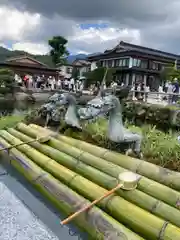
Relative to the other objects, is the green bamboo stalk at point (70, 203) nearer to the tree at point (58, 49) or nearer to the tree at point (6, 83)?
the tree at point (6, 83)

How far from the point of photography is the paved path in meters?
2.72

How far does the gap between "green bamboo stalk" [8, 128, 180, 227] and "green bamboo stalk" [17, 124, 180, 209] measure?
0.15 ft

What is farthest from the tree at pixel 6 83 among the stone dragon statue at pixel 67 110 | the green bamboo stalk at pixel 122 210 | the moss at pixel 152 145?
the green bamboo stalk at pixel 122 210

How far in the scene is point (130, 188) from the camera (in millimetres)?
2754

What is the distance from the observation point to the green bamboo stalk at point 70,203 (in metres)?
2.32

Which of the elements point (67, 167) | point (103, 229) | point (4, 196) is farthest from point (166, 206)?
point (4, 196)

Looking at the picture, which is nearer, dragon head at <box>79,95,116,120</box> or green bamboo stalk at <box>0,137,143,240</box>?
green bamboo stalk at <box>0,137,143,240</box>

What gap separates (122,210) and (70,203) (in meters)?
0.58

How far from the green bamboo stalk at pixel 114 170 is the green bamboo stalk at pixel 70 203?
1.61 ft

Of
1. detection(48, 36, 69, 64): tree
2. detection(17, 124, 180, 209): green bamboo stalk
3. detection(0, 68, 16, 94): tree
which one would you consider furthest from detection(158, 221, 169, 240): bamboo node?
detection(48, 36, 69, 64): tree

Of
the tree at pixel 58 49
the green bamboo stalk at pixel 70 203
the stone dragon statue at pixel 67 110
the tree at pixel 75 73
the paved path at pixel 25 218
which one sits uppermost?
the tree at pixel 58 49

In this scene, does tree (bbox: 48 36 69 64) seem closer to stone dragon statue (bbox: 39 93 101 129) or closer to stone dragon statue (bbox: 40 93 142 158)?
stone dragon statue (bbox: 39 93 101 129)

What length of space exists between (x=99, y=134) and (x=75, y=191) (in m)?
1.59

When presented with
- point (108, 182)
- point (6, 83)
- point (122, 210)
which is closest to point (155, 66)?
point (6, 83)
